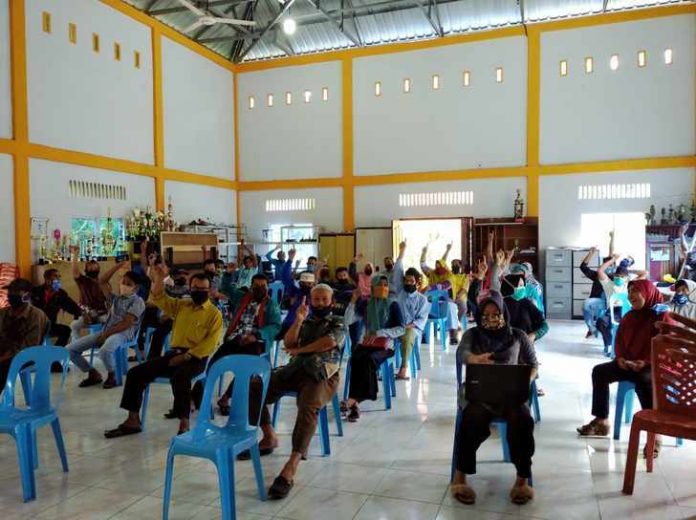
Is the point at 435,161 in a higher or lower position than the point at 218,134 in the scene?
lower

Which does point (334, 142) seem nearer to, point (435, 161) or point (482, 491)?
point (435, 161)

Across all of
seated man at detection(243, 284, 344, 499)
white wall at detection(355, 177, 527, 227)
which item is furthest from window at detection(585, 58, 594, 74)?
seated man at detection(243, 284, 344, 499)

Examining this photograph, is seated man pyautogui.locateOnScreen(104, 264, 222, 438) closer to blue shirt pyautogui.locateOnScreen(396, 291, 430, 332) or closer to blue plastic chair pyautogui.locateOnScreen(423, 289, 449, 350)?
blue shirt pyautogui.locateOnScreen(396, 291, 430, 332)

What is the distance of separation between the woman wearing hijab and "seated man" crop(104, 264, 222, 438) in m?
4.38

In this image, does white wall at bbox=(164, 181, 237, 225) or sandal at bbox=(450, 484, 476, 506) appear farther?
white wall at bbox=(164, 181, 237, 225)

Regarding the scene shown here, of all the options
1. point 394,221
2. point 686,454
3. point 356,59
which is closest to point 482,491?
point 686,454

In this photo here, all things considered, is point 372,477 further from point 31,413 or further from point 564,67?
point 564,67

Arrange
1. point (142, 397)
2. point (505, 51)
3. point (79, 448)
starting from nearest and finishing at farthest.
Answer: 1. point (79, 448)
2. point (142, 397)
3. point (505, 51)

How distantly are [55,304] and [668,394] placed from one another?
5.98 metres

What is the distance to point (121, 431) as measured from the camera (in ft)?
13.3

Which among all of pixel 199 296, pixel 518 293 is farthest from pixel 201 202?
pixel 518 293

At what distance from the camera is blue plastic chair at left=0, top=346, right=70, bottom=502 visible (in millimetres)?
3059

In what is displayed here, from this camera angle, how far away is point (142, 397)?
4.21 m

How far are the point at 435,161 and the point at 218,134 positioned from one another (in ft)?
16.9
